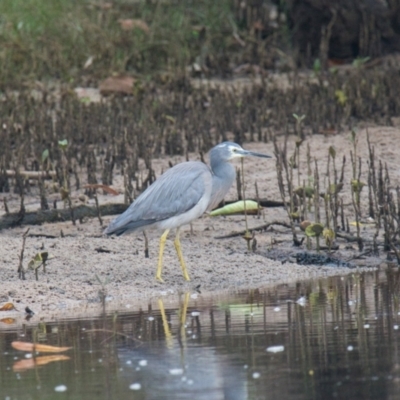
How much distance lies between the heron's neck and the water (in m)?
1.35

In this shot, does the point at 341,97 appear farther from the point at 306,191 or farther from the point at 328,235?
the point at 328,235

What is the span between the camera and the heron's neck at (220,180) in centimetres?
774

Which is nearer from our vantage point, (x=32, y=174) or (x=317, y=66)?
(x=32, y=174)

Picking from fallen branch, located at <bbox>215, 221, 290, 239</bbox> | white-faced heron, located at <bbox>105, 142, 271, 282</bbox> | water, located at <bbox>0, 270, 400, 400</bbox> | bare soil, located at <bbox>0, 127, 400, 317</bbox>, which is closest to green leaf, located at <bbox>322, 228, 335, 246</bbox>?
bare soil, located at <bbox>0, 127, 400, 317</bbox>

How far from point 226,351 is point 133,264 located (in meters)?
2.77

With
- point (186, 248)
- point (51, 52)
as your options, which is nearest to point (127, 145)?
point (186, 248)

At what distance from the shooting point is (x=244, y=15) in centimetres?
1488

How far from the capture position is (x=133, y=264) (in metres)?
7.57

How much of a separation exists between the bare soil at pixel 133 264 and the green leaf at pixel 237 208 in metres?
0.10

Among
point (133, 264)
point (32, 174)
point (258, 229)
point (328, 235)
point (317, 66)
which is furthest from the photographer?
point (317, 66)

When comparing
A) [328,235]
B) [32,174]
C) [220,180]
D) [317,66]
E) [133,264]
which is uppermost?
[317,66]

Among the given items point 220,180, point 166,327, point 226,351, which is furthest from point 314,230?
point 226,351

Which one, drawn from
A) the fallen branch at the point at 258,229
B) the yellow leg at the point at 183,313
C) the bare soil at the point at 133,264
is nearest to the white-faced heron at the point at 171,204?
the bare soil at the point at 133,264

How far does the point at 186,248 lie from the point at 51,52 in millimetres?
6511
